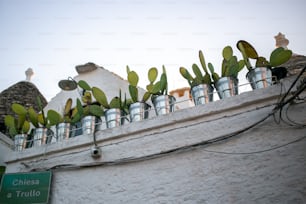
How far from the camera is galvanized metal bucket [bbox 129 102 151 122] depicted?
2885 millimetres

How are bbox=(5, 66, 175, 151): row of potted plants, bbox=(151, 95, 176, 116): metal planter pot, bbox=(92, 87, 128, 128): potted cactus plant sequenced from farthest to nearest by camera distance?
bbox=(92, 87, 128, 128): potted cactus plant < bbox=(5, 66, 175, 151): row of potted plants < bbox=(151, 95, 176, 116): metal planter pot

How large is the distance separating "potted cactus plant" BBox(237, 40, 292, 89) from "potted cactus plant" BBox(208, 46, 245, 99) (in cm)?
11

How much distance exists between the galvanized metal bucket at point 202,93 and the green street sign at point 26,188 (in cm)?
190

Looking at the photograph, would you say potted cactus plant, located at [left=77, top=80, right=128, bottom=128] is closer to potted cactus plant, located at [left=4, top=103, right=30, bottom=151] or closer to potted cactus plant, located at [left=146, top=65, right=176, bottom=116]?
potted cactus plant, located at [left=146, top=65, right=176, bottom=116]

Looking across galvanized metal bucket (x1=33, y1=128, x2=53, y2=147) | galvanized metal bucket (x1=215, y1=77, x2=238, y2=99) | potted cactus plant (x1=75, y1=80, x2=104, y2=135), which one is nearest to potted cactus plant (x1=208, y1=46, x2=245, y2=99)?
galvanized metal bucket (x1=215, y1=77, x2=238, y2=99)

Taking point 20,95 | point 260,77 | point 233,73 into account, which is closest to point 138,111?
point 233,73

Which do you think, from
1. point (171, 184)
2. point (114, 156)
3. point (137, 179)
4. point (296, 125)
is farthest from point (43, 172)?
point (296, 125)

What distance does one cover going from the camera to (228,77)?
8.71 ft

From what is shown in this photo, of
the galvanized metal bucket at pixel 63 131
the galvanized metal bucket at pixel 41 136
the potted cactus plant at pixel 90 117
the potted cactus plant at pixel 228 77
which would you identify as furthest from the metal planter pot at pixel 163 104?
the galvanized metal bucket at pixel 41 136

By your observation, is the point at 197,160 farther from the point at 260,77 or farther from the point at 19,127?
the point at 19,127

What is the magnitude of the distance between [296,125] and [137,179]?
156cm

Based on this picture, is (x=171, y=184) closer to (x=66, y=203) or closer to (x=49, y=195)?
(x=66, y=203)

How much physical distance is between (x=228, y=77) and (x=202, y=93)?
1.08ft

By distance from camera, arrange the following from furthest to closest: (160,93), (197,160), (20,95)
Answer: (20,95)
(160,93)
(197,160)
